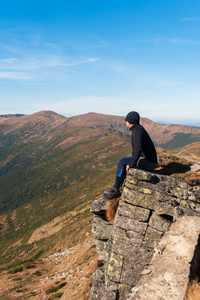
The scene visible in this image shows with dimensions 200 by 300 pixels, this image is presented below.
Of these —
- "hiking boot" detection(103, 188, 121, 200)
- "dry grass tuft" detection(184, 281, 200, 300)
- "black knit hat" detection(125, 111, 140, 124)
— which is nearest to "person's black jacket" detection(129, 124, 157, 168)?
"black knit hat" detection(125, 111, 140, 124)

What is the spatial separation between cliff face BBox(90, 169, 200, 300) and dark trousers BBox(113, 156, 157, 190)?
25.4 inches

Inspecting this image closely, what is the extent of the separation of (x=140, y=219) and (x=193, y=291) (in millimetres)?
4079

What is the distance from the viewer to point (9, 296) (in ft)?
79.8

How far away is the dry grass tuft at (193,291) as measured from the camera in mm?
6363

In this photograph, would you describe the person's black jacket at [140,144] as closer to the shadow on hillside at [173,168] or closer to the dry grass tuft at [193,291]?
the shadow on hillside at [173,168]

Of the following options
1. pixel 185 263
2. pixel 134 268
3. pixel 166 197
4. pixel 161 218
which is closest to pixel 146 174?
pixel 166 197

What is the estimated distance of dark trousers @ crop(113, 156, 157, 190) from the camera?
10.7m

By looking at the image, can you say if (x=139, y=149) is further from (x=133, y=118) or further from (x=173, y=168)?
(x=173, y=168)

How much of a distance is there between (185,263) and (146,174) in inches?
178

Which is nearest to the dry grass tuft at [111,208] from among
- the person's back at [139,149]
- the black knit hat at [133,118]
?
the person's back at [139,149]

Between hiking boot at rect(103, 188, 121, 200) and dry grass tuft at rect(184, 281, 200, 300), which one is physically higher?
hiking boot at rect(103, 188, 121, 200)

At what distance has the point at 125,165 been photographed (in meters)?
11.5

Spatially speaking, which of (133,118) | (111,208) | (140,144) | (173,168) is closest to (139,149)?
(140,144)

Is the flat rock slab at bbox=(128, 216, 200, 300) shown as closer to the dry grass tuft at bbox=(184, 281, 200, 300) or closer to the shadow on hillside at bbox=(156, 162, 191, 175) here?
the dry grass tuft at bbox=(184, 281, 200, 300)
